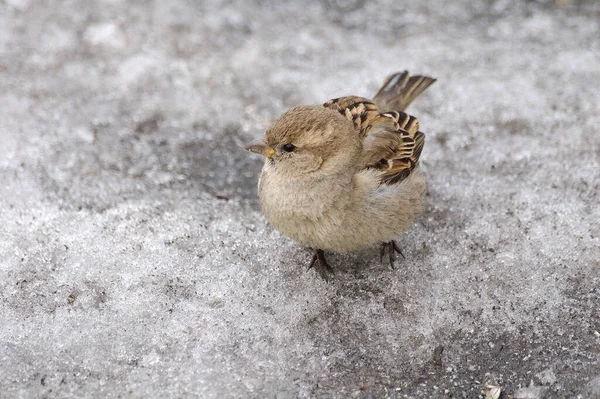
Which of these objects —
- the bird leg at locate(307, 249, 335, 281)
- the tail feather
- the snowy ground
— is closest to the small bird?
the bird leg at locate(307, 249, 335, 281)

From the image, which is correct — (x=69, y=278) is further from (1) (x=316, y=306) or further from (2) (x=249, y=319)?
(1) (x=316, y=306)

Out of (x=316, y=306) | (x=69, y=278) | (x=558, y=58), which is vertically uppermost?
(x=558, y=58)

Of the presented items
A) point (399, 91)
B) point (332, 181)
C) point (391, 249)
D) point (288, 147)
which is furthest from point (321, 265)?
point (399, 91)

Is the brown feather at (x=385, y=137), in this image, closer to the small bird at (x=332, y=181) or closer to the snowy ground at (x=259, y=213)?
the small bird at (x=332, y=181)

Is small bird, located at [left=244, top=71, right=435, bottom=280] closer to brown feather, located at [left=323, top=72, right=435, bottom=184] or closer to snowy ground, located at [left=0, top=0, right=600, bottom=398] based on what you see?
brown feather, located at [left=323, top=72, right=435, bottom=184]

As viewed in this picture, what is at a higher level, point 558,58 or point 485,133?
point 558,58

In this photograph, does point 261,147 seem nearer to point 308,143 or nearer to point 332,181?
point 308,143

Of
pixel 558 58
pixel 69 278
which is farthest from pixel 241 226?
pixel 558 58
